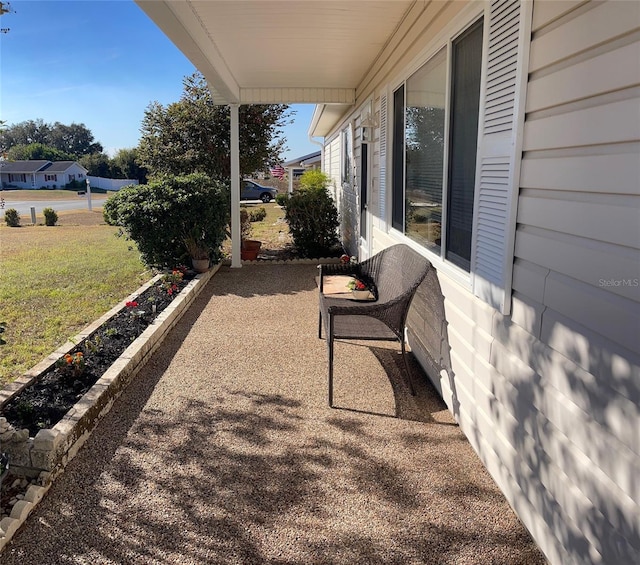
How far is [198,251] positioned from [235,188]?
141cm

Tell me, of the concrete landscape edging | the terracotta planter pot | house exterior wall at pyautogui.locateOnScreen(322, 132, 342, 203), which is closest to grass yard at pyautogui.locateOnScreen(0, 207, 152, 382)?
the concrete landscape edging

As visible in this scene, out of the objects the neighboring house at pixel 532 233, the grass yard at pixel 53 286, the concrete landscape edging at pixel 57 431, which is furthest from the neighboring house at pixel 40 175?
the neighboring house at pixel 532 233

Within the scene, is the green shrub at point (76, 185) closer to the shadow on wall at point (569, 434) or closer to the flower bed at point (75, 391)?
the flower bed at point (75, 391)

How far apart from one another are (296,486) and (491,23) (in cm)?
240

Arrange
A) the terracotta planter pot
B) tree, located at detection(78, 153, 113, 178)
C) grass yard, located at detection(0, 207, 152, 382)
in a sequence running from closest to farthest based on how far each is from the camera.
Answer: grass yard, located at detection(0, 207, 152, 382)
the terracotta planter pot
tree, located at detection(78, 153, 113, 178)

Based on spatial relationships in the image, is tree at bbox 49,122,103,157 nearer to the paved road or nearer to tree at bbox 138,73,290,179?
the paved road

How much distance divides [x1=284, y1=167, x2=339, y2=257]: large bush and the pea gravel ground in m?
4.85

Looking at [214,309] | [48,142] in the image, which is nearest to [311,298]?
[214,309]

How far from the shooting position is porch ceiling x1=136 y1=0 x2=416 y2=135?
3650 millimetres

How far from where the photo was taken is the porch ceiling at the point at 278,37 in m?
3.65

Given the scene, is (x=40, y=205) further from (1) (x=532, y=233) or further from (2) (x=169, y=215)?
(1) (x=532, y=233)

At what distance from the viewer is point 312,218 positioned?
8.38 m

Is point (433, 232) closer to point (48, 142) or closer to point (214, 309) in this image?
point (214, 309)

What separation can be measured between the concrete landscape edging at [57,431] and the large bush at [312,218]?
4.71 m
